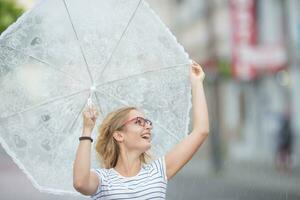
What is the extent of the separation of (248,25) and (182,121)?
2781cm

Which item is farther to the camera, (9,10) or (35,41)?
(9,10)

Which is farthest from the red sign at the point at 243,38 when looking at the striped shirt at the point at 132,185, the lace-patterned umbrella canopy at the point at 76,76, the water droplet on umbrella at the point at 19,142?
the striped shirt at the point at 132,185

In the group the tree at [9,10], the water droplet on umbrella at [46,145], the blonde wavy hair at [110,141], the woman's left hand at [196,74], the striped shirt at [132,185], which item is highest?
the tree at [9,10]

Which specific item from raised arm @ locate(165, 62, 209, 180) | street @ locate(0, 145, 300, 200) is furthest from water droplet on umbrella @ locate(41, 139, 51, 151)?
street @ locate(0, 145, 300, 200)

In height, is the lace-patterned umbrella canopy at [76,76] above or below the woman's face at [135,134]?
above

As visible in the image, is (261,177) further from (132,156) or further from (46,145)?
(132,156)

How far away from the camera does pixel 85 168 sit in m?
4.06

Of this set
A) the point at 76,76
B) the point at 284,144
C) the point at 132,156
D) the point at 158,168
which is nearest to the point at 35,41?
the point at 76,76

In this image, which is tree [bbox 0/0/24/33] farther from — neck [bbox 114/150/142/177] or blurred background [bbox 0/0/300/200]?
neck [bbox 114/150/142/177]

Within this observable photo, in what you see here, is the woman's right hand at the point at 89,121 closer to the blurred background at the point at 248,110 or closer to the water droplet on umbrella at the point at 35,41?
the water droplet on umbrella at the point at 35,41

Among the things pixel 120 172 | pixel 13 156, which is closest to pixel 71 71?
pixel 13 156

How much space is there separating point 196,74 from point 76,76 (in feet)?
2.38

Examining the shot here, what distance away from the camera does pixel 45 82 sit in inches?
202

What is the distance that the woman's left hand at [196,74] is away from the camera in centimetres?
457
